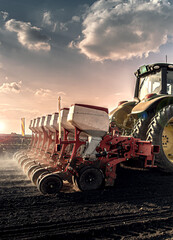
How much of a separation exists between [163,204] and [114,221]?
1093 millimetres

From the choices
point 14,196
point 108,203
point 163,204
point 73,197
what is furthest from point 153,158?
point 14,196

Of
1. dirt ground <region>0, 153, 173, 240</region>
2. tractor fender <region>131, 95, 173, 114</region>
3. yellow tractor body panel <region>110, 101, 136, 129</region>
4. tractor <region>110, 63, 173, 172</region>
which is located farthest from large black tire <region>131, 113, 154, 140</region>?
yellow tractor body panel <region>110, 101, 136, 129</region>

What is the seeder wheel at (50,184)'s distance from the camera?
3566mm

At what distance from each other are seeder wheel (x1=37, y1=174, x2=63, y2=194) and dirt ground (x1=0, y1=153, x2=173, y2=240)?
0.14 m

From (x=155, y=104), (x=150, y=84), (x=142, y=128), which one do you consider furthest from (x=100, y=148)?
(x=150, y=84)

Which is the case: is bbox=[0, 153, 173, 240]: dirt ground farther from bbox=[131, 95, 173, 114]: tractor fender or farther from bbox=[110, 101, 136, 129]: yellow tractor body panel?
bbox=[110, 101, 136, 129]: yellow tractor body panel

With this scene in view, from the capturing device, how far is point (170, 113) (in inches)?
185

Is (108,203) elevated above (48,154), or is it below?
below

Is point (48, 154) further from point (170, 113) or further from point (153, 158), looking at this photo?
point (170, 113)

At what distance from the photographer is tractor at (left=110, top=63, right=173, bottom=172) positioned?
4.57 m

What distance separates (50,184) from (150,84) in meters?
4.48

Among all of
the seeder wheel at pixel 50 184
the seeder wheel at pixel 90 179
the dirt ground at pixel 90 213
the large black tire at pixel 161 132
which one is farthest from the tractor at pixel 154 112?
the seeder wheel at pixel 50 184

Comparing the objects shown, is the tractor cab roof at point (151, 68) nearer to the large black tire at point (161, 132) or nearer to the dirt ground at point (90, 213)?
the large black tire at point (161, 132)

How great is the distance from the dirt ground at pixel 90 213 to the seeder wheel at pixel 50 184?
141mm
